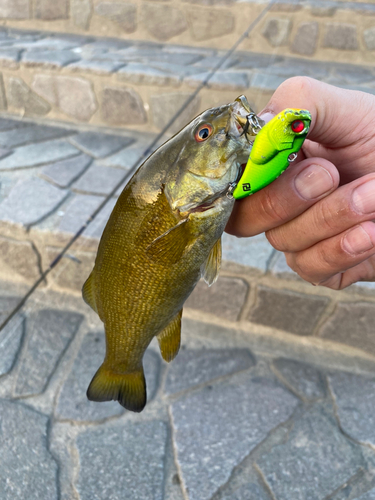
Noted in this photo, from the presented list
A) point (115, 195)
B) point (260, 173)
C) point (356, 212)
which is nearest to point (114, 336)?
point (260, 173)

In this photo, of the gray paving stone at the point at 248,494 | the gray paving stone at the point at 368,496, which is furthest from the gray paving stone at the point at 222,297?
the gray paving stone at the point at 368,496

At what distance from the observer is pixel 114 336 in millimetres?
933

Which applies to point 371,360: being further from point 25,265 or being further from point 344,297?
point 25,265

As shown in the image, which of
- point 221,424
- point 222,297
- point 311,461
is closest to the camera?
point 311,461

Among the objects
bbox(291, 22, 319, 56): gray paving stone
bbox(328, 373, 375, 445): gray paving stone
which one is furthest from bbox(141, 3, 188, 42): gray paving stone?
bbox(328, 373, 375, 445): gray paving stone

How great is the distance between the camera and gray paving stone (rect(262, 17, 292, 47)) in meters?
3.35

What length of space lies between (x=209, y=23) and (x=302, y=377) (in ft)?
9.71

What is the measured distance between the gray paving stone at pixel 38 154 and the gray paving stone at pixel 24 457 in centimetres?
145

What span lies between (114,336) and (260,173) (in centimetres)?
49

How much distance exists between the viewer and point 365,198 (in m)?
0.88

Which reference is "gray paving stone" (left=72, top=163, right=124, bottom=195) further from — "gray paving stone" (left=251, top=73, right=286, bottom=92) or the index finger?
the index finger

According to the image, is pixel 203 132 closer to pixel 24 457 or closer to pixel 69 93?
pixel 24 457

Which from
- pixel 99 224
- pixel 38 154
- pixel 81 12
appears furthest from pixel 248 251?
pixel 81 12

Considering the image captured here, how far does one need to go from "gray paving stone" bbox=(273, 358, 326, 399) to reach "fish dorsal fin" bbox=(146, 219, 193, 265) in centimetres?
137
